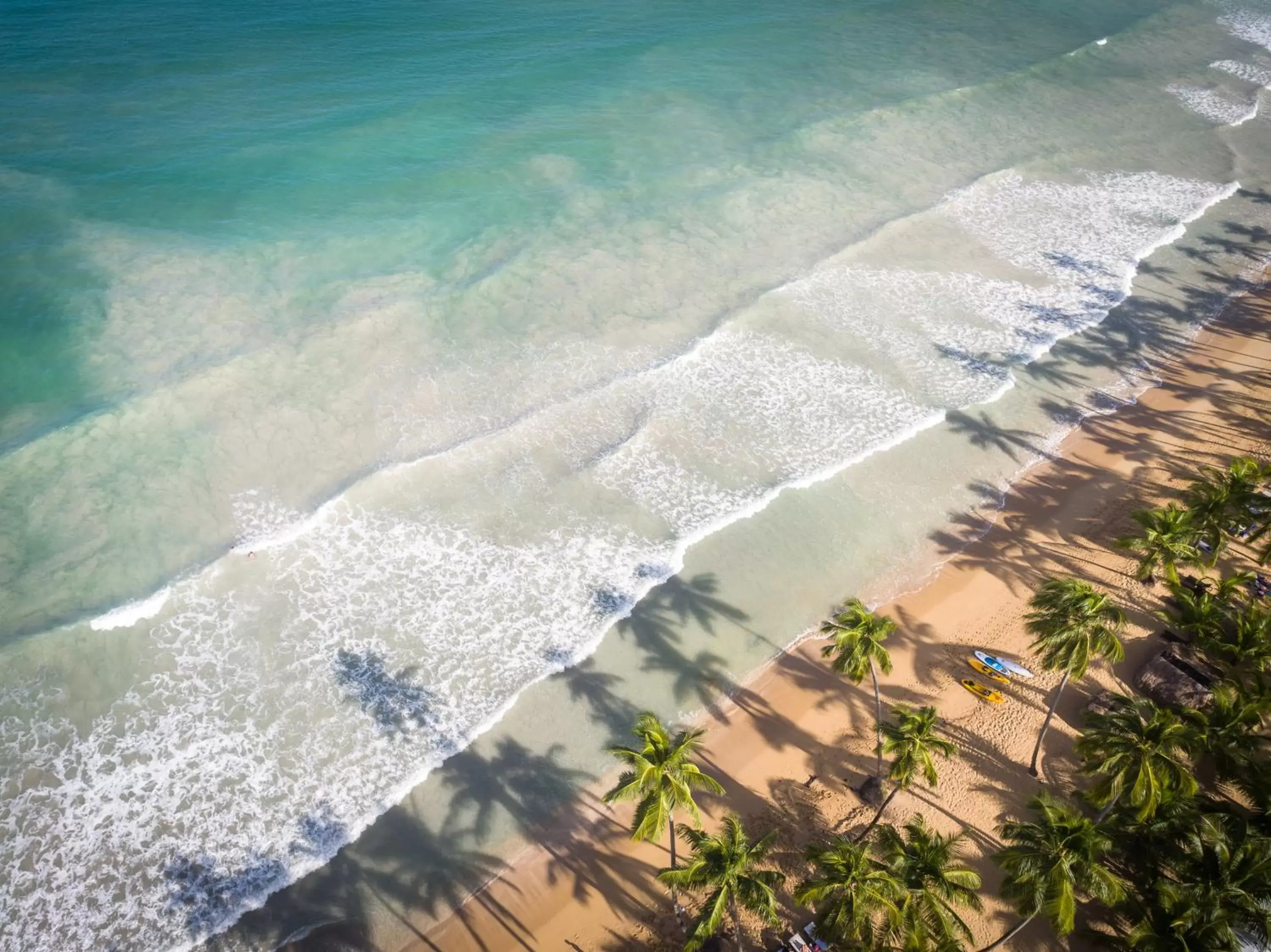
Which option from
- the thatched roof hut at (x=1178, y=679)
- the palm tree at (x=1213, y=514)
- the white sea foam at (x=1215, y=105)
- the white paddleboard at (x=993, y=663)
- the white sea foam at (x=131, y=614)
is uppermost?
the white sea foam at (x=1215, y=105)

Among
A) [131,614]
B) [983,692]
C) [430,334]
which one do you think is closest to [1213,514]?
[983,692]

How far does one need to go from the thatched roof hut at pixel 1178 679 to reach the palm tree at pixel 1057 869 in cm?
1011

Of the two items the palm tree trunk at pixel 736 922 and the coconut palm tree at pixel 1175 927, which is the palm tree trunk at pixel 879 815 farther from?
the coconut palm tree at pixel 1175 927

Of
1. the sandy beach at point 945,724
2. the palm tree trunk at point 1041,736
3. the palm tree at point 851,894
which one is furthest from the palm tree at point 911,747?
the palm tree trunk at point 1041,736

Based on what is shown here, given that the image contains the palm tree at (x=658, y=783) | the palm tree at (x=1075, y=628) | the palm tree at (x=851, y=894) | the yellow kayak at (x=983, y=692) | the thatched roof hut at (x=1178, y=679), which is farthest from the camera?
the yellow kayak at (x=983, y=692)

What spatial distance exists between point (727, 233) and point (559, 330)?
15565 mm

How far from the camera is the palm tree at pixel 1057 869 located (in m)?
19.0

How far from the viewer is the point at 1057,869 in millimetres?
18969

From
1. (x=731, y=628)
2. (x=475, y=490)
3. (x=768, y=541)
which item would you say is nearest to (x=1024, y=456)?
(x=768, y=541)

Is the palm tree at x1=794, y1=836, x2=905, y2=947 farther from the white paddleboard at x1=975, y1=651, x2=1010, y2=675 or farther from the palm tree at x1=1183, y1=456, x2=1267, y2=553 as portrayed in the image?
the palm tree at x1=1183, y1=456, x2=1267, y2=553

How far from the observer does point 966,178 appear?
5778cm

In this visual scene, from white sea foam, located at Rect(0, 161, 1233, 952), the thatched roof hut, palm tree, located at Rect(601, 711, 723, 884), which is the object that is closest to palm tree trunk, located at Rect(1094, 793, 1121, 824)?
the thatched roof hut

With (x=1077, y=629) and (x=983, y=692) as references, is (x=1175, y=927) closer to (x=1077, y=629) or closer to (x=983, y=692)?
(x=1077, y=629)

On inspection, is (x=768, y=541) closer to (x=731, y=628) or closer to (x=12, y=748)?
(x=731, y=628)
